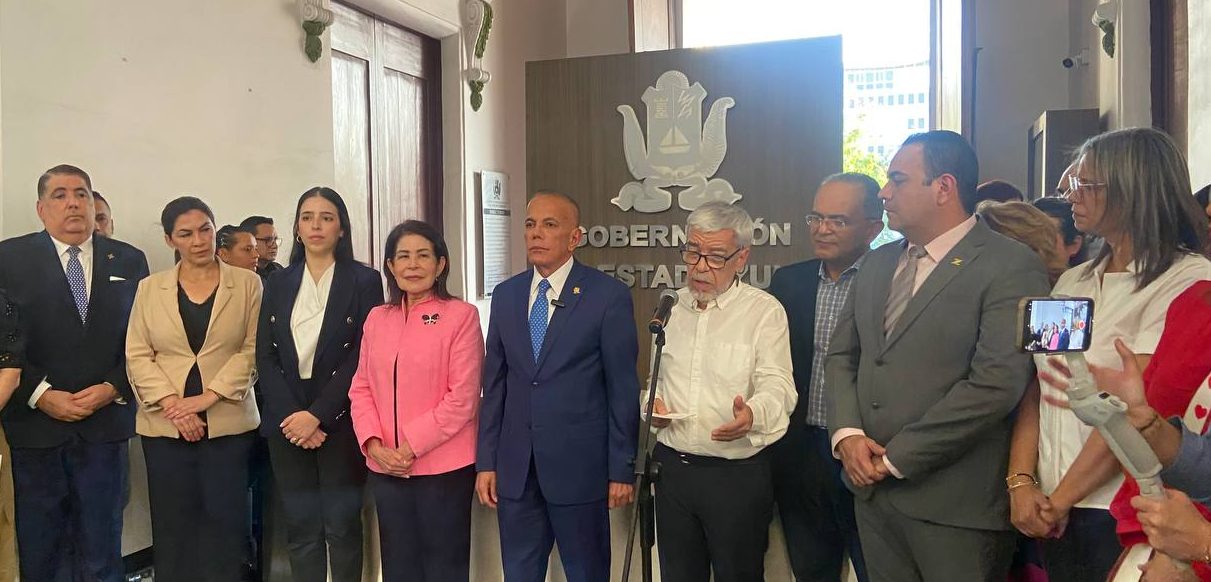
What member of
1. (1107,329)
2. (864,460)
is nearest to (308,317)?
(864,460)

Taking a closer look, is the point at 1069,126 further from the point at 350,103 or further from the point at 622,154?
the point at 350,103

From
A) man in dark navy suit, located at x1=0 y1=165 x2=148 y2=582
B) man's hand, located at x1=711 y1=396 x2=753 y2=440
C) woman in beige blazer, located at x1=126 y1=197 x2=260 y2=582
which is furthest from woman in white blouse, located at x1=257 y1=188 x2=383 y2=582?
man's hand, located at x1=711 y1=396 x2=753 y2=440

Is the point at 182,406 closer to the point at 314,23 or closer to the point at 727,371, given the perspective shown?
the point at 727,371

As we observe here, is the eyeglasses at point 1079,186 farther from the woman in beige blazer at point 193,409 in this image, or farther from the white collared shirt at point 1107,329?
the woman in beige blazer at point 193,409

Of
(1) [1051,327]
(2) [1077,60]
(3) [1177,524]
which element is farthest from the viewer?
(2) [1077,60]

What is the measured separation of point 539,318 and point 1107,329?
4.55 ft

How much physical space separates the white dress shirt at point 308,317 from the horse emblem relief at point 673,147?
219 centimetres

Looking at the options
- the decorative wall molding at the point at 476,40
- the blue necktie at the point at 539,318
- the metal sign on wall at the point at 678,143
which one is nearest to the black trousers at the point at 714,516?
the blue necktie at the point at 539,318

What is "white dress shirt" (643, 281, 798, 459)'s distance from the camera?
85.0 inches

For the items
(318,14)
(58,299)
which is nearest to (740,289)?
(58,299)

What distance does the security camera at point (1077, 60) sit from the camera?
5414 mm

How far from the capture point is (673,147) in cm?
460

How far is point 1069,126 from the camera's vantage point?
4.99 m

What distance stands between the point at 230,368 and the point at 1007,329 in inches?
89.1
